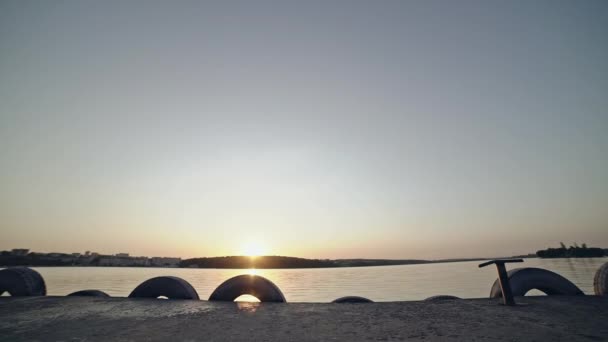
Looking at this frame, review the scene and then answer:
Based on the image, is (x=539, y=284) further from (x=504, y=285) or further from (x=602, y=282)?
(x=504, y=285)

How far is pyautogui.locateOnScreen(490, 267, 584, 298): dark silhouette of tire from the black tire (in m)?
11.0

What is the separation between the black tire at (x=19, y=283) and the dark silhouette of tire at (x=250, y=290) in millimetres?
5328

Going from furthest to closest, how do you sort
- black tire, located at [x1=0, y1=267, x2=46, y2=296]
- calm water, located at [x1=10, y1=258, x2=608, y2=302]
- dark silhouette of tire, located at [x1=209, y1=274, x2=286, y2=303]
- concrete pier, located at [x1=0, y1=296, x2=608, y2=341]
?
1. calm water, located at [x1=10, y1=258, x2=608, y2=302]
2. black tire, located at [x1=0, y1=267, x2=46, y2=296]
3. dark silhouette of tire, located at [x1=209, y1=274, x2=286, y2=303]
4. concrete pier, located at [x1=0, y1=296, x2=608, y2=341]

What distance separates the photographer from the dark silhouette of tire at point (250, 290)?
5957mm

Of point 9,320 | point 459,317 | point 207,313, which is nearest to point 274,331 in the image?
point 207,313

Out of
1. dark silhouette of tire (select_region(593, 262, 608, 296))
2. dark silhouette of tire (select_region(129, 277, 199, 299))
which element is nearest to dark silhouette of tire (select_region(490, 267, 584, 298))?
dark silhouette of tire (select_region(593, 262, 608, 296))

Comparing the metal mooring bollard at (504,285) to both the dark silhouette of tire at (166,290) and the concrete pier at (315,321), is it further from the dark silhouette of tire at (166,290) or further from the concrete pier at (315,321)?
the dark silhouette of tire at (166,290)

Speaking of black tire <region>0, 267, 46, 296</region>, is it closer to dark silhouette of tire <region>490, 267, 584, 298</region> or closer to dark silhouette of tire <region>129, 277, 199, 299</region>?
dark silhouette of tire <region>129, 277, 199, 299</region>

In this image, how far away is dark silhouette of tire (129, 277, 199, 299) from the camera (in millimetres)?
6496

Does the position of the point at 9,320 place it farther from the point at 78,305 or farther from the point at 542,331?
the point at 542,331

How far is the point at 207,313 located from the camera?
187 inches

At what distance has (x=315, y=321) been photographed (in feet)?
13.3

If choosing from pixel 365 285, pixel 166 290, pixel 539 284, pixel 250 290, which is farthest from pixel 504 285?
pixel 365 285

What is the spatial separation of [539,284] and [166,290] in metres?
7.84
